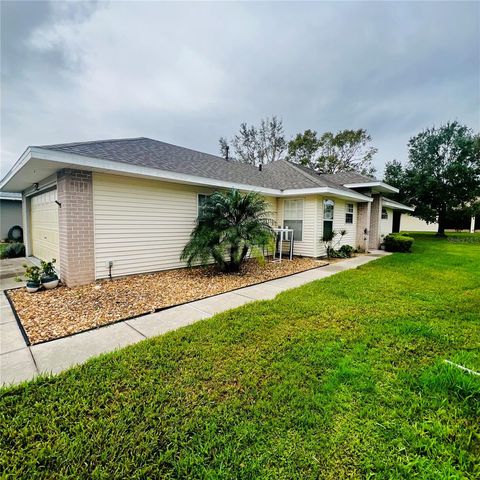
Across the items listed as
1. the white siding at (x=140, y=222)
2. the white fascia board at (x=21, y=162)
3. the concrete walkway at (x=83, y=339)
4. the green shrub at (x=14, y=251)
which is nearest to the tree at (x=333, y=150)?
the white siding at (x=140, y=222)

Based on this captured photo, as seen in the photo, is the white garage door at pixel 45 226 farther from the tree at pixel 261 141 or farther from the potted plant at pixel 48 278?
the tree at pixel 261 141

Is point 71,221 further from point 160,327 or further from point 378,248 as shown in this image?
point 378,248

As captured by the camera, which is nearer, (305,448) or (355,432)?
(305,448)

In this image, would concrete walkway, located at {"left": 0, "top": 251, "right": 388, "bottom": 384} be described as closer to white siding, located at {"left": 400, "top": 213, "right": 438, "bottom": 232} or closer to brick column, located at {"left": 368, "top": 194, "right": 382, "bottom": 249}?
brick column, located at {"left": 368, "top": 194, "right": 382, "bottom": 249}

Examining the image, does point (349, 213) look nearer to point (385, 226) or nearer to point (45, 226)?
point (385, 226)

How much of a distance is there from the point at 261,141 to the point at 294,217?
19.4 m

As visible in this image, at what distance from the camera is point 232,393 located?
2.25 meters

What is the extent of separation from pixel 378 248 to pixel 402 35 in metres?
10.3

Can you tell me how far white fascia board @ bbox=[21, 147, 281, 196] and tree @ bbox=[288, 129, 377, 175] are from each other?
22023mm

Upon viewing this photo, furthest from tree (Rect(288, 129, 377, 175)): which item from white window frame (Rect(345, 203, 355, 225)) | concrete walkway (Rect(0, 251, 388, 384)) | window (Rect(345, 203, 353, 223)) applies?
concrete walkway (Rect(0, 251, 388, 384))

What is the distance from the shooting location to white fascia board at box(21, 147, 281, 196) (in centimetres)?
467

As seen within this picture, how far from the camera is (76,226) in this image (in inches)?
218

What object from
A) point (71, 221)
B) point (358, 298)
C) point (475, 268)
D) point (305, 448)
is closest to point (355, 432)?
point (305, 448)

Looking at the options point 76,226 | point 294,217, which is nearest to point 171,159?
point 76,226
